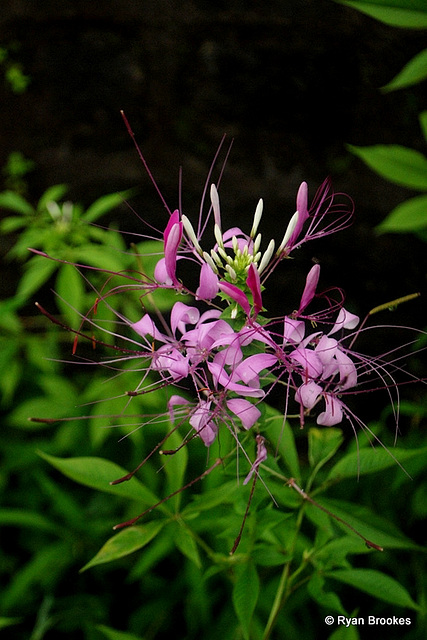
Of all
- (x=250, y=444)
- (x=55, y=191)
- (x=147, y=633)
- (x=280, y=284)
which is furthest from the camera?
(x=280, y=284)

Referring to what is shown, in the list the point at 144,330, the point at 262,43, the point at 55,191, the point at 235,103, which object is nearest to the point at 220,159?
the point at 235,103

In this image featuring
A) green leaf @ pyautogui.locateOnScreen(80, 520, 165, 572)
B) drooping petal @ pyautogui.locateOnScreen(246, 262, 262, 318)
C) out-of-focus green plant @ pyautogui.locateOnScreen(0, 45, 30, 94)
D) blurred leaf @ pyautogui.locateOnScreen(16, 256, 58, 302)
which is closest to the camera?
drooping petal @ pyautogui.locateOnScreen(246, 262, 262, 318)

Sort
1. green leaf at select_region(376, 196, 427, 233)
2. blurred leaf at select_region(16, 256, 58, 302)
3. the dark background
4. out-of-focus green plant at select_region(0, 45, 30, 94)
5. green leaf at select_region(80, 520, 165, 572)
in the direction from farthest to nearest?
out-of-focus green plant at select_region(0, 45, 30, 94) < the dark background < blurred leaf at select_region(16, 256, 58, 302) < green leaf at select_region(376, 196, 427, 233) < green leaf at select_region(80, 520, 165, 572)

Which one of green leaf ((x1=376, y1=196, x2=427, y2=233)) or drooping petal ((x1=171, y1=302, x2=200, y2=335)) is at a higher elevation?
drooping petal ((x1=171, y1=302, x2=200, y2=335))

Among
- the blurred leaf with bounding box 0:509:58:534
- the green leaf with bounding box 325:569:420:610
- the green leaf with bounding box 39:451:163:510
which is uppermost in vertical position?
the green leaf with bounding box 39:451:163:510

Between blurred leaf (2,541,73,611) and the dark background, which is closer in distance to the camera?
blurred leaf (2,541,73,611)

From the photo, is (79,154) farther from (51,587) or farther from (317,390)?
(317,390)

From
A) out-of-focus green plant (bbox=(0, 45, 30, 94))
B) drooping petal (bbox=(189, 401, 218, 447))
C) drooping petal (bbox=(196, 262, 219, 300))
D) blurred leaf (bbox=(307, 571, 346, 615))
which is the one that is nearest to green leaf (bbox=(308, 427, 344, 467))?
blurred leaf (bbox=(307, 571, 346, 615))

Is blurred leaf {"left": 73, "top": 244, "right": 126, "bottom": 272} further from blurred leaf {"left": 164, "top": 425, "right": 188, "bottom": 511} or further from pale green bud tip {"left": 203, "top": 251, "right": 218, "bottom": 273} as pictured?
pale green bud tip {"left": 203, "top": 251, "right": 218, "bottom": 273}
